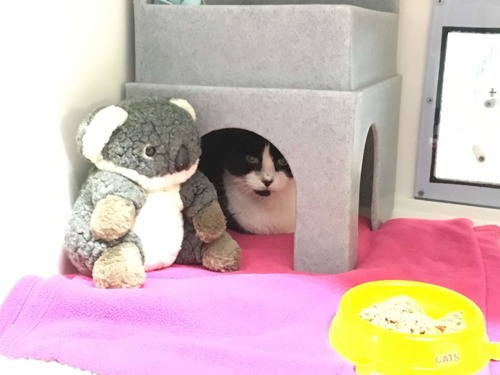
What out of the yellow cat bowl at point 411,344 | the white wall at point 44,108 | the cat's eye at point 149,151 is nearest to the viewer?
the yellow cat bowl at point 411,344

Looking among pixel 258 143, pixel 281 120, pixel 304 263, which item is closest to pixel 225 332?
pixel 304 263

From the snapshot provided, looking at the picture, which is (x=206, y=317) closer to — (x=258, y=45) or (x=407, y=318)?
(x=407, y=318)

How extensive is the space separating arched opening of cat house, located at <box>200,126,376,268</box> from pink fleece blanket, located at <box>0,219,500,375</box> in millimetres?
181

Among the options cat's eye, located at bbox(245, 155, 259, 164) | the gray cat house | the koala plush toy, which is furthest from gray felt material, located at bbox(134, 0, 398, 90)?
cat's eye, located at bbox(245, 155, 259, 164)

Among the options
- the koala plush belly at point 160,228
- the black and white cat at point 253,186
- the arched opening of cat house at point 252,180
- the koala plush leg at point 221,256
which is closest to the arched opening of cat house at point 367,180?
the arched opening of cat house at point 252,180

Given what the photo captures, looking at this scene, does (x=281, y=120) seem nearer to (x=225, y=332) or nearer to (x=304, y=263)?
(x=304, y=263)

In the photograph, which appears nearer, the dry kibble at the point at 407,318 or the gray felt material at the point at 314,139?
the dry kibble at the point at 407,318

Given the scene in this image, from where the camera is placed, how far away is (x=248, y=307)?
0.98m

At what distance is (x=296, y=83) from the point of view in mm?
1114

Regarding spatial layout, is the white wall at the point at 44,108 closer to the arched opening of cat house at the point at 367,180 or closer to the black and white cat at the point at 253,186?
the black and white cat at the point at 253,186

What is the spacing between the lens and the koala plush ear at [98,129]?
102 cm

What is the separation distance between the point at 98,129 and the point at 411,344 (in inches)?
23.4

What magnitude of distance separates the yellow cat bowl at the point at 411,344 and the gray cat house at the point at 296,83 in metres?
0.21

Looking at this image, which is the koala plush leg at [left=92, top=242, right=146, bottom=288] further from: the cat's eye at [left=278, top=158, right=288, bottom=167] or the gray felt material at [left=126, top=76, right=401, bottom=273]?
the cat's eye at [left=278, top=158, right=288, bottom=167]
